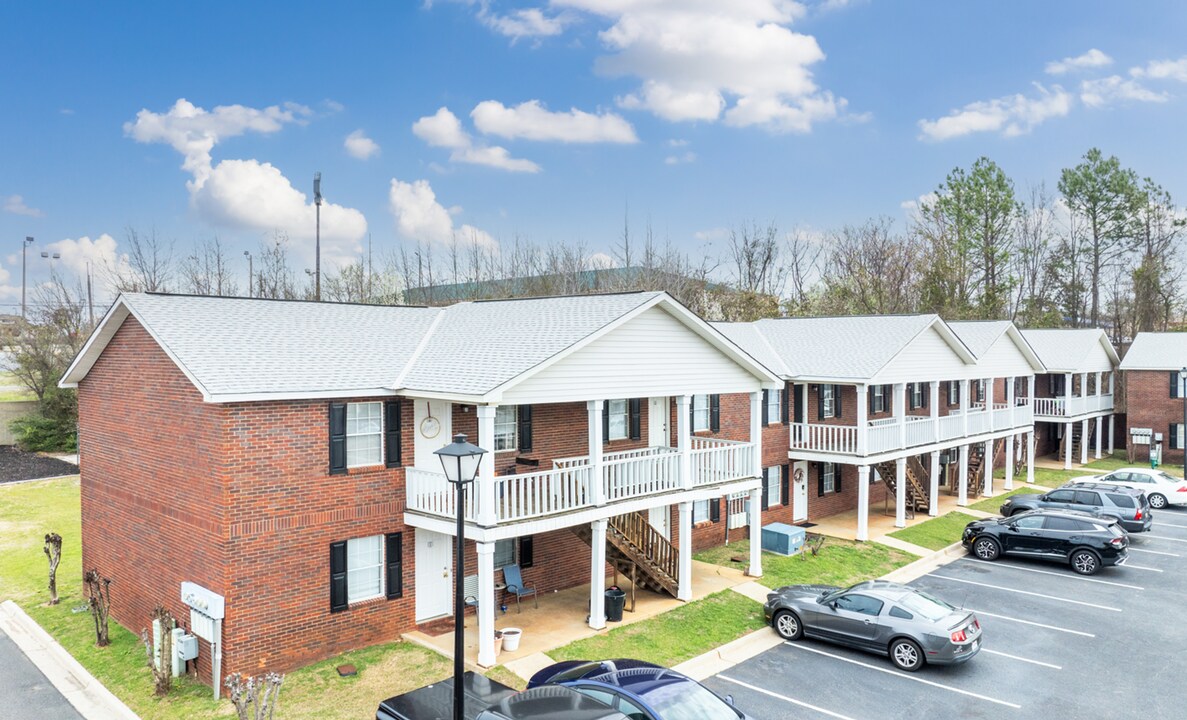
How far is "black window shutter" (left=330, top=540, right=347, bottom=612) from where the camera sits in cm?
1577

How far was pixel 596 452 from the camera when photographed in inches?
680

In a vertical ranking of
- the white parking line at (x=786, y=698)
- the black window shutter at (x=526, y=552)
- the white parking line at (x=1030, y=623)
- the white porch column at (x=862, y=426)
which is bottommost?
the white parking line at (x=1030, y=623)

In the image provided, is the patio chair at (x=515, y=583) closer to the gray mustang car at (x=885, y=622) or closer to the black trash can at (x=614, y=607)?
the black trash can at (x=614, y=607)

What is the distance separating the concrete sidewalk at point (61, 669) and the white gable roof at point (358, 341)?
5721 mm

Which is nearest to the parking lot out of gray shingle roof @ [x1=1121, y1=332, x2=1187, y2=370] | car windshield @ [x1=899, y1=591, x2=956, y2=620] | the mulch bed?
A: car windshield @ [x1=899, y1=591, x2=956, y2=620]

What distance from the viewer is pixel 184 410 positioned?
15.4 meters

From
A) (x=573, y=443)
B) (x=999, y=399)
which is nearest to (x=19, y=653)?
(x=573, y=443)

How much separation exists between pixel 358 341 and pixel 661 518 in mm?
10431

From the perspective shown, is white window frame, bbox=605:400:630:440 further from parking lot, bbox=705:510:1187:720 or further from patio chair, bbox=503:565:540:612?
parking lot, bbox=705:510:1187:720

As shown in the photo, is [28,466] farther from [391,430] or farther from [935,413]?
[935,413]

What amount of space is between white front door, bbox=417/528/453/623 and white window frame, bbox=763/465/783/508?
13157 millimetres

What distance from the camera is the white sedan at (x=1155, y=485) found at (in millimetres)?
32438

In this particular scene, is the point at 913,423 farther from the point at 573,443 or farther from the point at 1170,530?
the point at 573,443

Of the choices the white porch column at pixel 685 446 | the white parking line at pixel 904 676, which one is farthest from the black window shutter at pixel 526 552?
the white parking line at pixel 904 676
